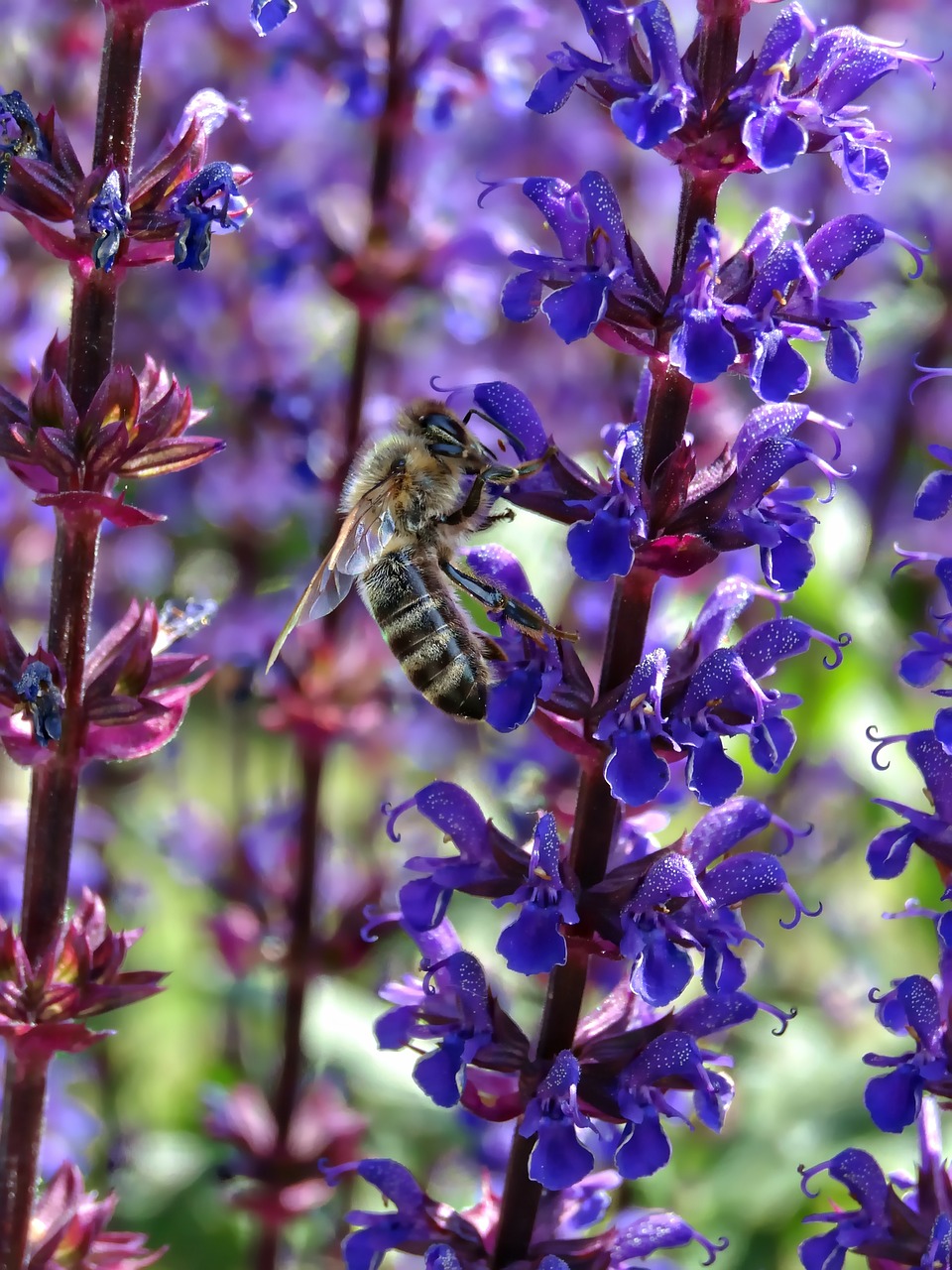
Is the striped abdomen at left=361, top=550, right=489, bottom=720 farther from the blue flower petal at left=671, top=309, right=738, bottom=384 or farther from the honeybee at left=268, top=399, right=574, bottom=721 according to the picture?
the blue flower petal at left=671, top=309, right=738, bottom=384

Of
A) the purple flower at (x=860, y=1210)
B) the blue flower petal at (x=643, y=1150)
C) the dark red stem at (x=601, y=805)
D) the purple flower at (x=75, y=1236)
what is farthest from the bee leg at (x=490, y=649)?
the purple flower at (x=75, y=1236)

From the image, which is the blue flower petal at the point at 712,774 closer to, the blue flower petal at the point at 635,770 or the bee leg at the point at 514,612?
the blue flower petal at the point at 635,770

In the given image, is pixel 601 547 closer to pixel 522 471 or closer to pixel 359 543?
pixel 522 471

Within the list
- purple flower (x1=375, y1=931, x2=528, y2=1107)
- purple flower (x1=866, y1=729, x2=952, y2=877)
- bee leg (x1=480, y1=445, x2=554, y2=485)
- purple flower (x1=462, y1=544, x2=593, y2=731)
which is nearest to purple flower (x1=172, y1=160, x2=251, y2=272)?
bee leg (x1=480, y1=445, x2=554, y2=485)

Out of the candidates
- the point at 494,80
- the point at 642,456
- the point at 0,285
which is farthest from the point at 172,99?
the point at 642,456

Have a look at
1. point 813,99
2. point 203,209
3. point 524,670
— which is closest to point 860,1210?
point 524,670
